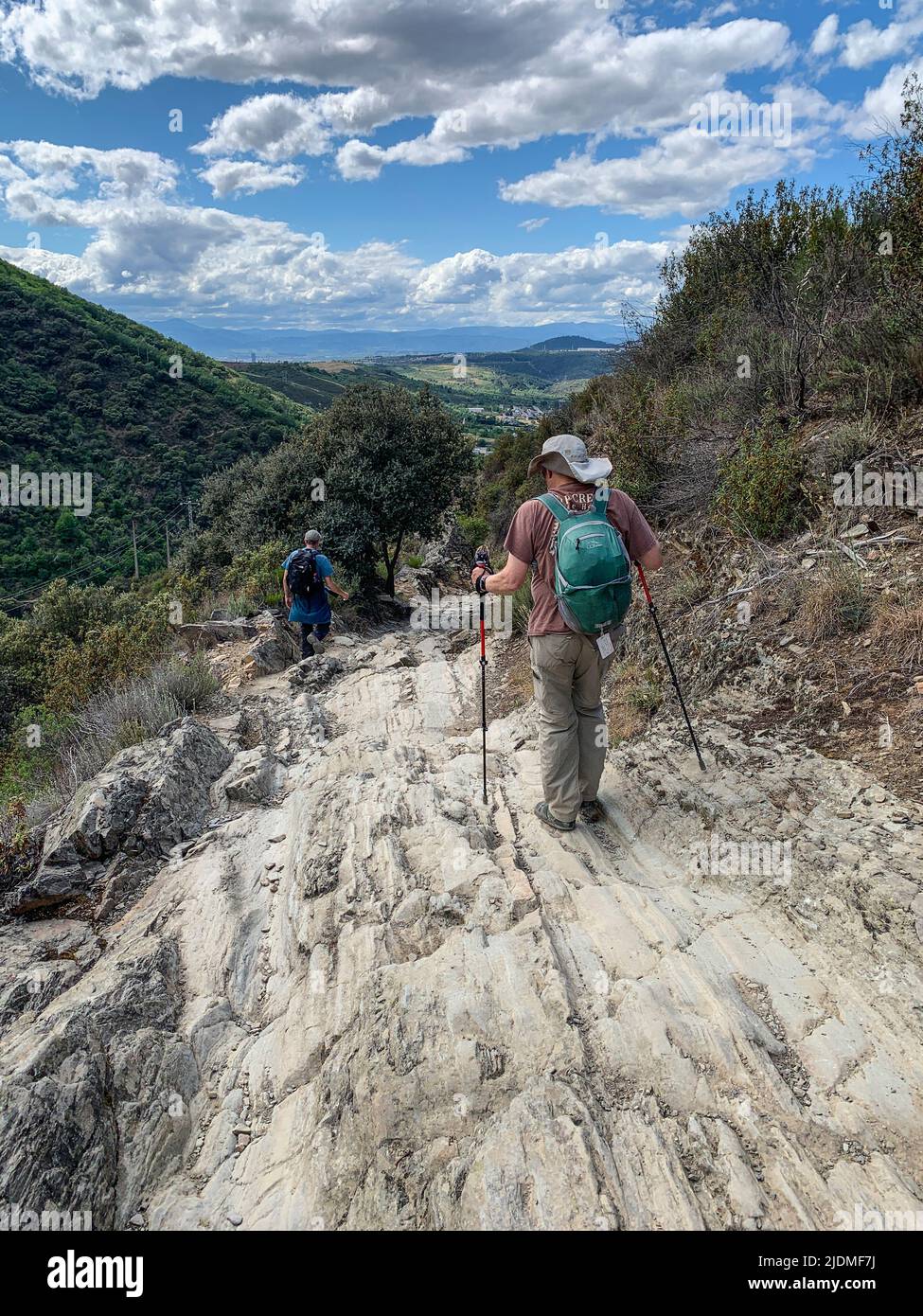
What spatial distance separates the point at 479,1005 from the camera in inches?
111

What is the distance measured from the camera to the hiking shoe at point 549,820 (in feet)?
13.6

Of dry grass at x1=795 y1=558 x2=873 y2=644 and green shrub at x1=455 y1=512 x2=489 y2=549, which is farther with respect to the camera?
green shrub at x1=455 y1=512 x2=489 y2=549

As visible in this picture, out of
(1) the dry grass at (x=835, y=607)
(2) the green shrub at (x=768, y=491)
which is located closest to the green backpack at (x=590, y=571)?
(1) the dry grass at (x=835, y=607)

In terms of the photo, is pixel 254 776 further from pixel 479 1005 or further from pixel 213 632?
pixel 213 632

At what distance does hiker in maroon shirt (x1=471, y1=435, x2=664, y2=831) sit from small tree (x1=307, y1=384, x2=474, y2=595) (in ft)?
35.9

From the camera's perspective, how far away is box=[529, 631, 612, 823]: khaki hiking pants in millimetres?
3941

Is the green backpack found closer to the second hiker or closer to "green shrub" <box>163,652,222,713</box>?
"green shrub" <box>163,652,222,713</box>

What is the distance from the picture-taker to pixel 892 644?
14.5 feet

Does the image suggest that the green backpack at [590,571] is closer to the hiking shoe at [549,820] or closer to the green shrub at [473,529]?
the hiking shoe at [549,820]

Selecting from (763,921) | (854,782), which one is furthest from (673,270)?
(763,921)

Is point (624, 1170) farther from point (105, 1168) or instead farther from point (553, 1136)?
point (105, 1168)

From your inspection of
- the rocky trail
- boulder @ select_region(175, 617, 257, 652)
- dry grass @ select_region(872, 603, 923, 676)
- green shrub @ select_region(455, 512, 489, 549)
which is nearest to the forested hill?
green shrub @ select_region(455, 512, 489, 549)

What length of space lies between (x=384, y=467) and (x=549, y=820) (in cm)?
1229

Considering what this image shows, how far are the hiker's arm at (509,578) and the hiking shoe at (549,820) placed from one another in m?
1.44
